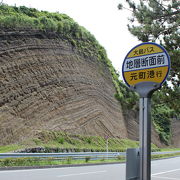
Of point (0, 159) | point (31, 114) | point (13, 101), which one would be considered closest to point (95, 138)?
point (31, 114)

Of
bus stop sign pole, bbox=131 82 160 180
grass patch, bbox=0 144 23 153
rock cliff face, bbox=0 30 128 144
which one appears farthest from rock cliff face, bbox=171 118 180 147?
bus stop sign pole, bbox=131 82 160 180

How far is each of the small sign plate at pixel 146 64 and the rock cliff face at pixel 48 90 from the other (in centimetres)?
1928

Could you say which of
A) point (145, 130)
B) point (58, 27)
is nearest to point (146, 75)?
point (145, 130)

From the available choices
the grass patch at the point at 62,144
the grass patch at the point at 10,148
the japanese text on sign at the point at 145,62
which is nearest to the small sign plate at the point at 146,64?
the japanese text on sign at the point at 145,62

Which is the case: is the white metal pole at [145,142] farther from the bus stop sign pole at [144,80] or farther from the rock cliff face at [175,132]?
the rock cliff face at [175,132]

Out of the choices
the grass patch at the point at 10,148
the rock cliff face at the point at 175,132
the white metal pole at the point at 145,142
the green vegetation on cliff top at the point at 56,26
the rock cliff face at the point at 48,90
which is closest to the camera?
the white metal pole at the point at 145,142

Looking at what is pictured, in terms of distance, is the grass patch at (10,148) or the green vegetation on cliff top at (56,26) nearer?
the grass patch at (10,148)

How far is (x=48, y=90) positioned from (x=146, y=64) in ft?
79.6

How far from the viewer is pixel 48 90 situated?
90.2 ft

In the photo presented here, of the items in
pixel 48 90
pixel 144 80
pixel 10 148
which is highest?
pixel 48 90

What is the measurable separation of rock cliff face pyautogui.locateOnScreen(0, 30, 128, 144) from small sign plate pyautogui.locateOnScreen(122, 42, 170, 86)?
19.3 m

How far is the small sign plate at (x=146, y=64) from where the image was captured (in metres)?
3.49

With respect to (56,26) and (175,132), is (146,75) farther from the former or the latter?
(175,132)

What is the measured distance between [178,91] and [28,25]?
2043 cm
